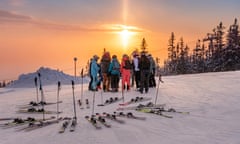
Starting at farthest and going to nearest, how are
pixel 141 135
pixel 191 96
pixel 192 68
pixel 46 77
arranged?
pixel 192 68 < pixel 46 77 < pixel 191 96 < pixel 141 135

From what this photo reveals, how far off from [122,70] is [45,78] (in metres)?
16.0

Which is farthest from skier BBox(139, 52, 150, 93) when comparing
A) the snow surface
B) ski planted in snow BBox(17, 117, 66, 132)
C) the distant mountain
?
the distant mountain

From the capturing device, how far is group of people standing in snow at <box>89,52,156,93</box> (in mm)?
18078

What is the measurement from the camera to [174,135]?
383 inches

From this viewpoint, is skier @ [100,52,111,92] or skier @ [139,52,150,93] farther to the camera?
skier @ [100,52,111,92]

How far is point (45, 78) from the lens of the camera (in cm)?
3278

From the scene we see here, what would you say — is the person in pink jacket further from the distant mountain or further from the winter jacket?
the distant mountain

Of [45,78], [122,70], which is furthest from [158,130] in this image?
[45,78]

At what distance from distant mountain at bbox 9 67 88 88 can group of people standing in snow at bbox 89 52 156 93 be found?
42.3ft

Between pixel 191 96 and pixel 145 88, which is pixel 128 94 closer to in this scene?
pixel 145 88

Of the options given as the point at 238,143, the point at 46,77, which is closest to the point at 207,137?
the point at 238,143

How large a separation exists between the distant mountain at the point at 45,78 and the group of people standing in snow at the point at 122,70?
42.3ft

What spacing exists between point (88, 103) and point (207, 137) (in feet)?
24.4

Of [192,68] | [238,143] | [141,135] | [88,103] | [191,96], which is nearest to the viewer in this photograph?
[238,143]
